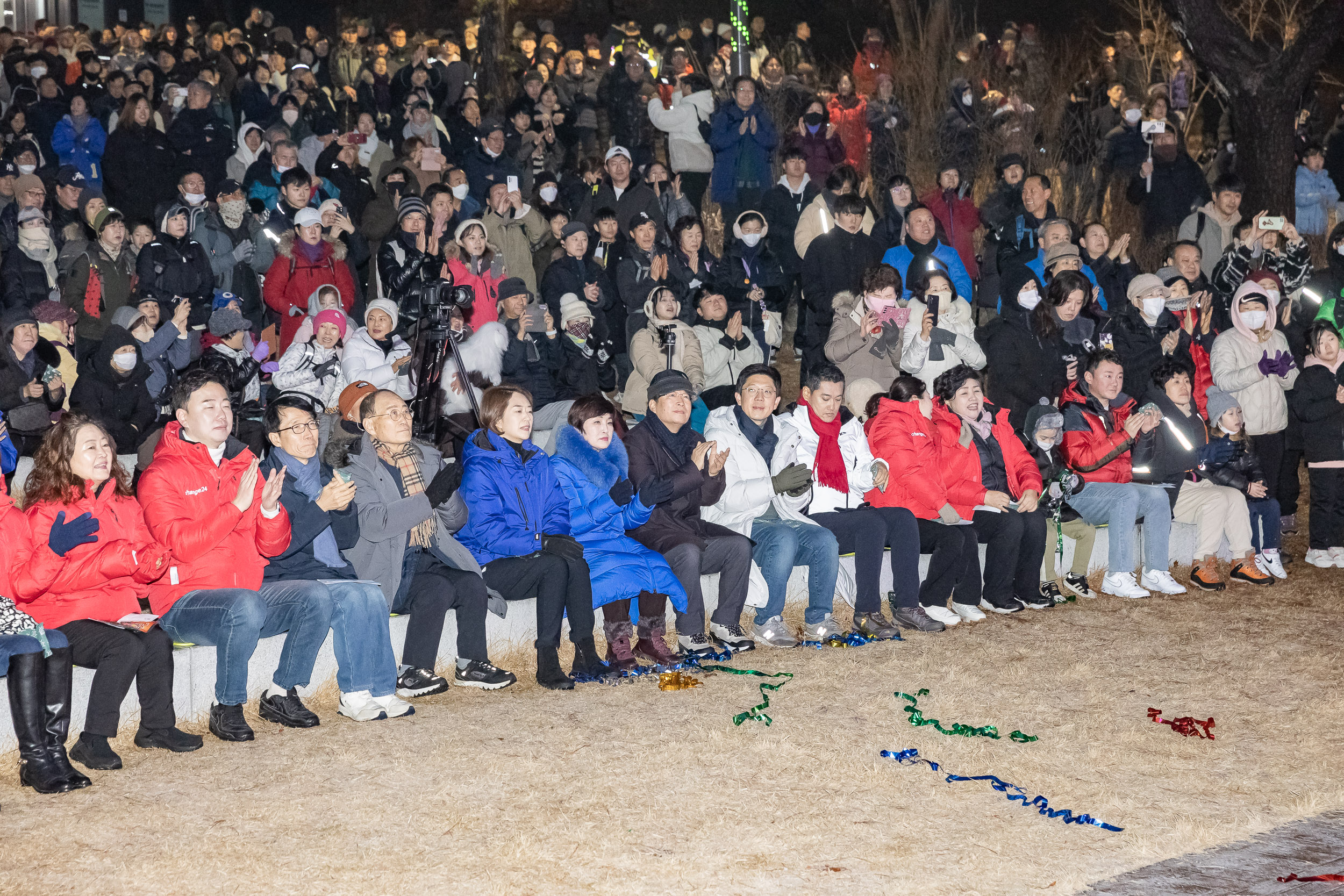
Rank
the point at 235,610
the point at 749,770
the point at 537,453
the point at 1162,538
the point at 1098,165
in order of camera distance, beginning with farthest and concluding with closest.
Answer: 1. the point at 1098,165
2. the point at 1162,538
3. the point at 537,453
4. the point at 235,610
5. the point at 749,770

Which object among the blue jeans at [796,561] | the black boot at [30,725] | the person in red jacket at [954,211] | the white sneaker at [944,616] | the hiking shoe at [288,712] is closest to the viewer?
the black boot at [30,725]

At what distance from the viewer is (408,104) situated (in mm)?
14148

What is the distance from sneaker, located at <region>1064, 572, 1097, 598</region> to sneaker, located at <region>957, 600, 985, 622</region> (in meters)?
0.85

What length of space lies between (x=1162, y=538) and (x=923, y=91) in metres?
10.6

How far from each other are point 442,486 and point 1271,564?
565 centimetres

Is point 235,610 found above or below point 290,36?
below

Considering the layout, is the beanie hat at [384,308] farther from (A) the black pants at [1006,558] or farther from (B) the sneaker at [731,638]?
(A) the black pants at [1006,558]

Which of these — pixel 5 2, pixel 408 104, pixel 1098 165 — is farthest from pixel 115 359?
pixel 5 2

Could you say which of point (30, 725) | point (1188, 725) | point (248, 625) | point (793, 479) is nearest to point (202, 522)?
point (248, 625)

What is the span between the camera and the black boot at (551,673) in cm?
677

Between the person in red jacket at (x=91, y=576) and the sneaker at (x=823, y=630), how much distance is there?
11.0 ft

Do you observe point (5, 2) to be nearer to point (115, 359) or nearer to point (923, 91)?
point (923, 91)

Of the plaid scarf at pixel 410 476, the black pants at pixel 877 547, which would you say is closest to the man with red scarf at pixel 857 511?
the black pants at pixel 877 547

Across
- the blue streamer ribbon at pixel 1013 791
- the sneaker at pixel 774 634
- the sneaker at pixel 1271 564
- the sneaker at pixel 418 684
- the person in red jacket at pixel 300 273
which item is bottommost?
the blue streamer ribbon at pixel 1013 791
